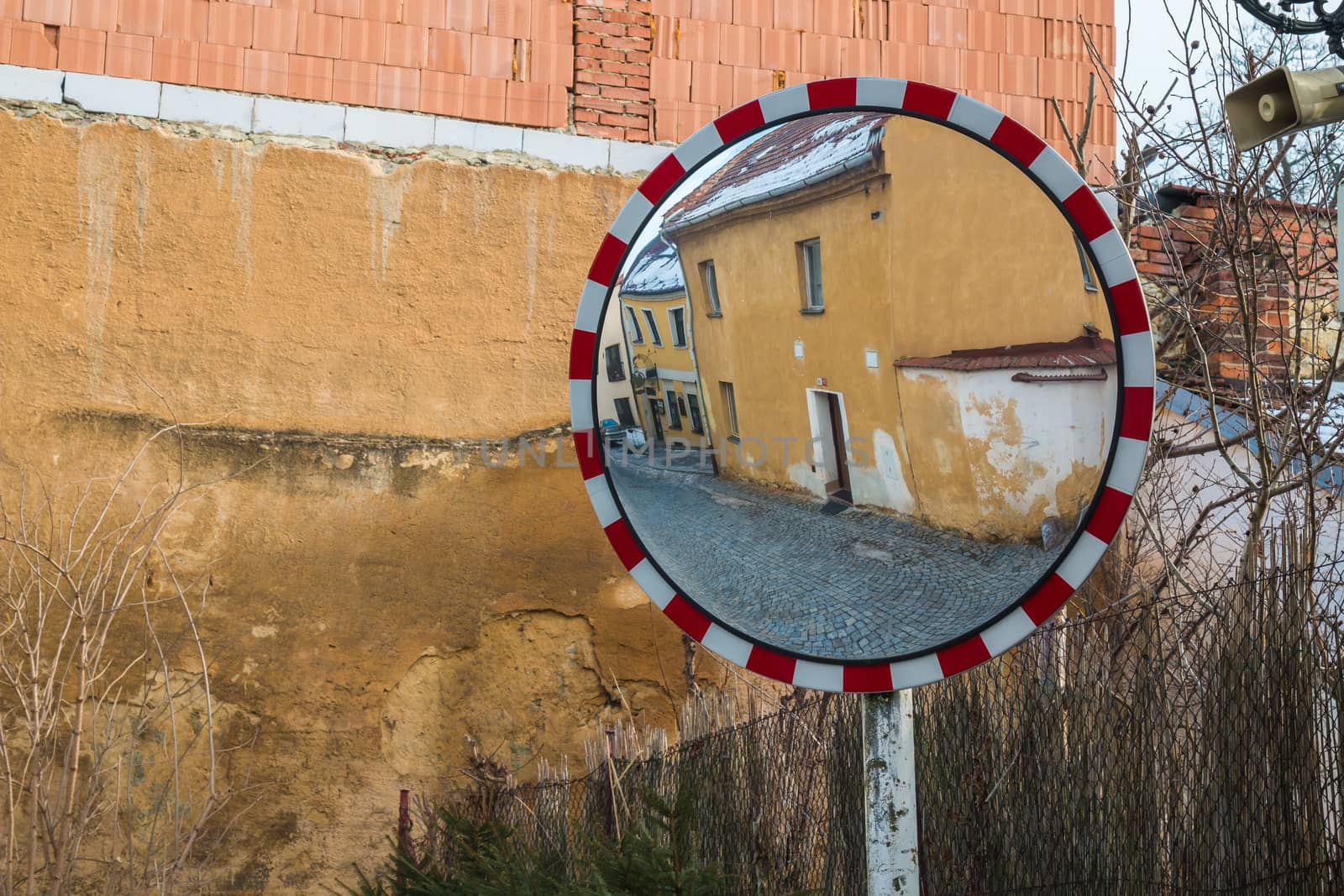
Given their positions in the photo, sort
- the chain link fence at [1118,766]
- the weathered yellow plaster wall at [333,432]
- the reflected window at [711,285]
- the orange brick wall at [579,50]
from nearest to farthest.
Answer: the reflected window at [711,285] → the chain link fence at [1118,766] → the weathered yellow plaster wall at [333,432] → the orange brick wall at [579,50]

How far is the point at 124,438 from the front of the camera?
527cm

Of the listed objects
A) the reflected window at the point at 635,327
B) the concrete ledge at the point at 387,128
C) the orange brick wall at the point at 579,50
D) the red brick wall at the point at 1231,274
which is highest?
the orange brick wall at the point at 579,50

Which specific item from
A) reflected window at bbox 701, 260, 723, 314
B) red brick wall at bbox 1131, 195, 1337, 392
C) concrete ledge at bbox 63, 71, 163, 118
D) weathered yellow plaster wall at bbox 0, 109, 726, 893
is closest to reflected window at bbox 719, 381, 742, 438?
reflected window at bbox 701, 260, 723, 314

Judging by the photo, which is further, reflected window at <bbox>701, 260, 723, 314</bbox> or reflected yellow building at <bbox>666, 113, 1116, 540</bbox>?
reflected window at <bbox>701, 260, 723, 314</bbox>

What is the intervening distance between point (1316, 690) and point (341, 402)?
4395 millimetres

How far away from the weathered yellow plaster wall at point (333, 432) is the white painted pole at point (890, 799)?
3.95 metres

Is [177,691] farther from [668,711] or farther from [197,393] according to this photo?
[668,711]

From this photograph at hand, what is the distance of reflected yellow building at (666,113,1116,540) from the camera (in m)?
1.53

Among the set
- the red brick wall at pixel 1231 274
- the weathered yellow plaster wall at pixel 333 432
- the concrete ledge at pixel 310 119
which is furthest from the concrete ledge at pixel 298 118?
the red brick wall at pixel 1231 274

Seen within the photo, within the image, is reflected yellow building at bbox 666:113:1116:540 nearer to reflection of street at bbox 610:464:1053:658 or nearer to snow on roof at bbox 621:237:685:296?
reflection of street at bbox 610:464:1053:658

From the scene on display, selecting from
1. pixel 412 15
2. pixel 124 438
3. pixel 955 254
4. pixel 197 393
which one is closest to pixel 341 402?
pixel 197 393

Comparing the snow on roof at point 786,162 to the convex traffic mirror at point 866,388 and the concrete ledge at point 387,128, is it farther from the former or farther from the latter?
the concrete ledge at point 387,128

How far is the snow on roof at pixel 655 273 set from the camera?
183 cm

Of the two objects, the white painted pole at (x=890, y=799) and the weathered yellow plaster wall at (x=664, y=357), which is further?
the weathered yellow plaster wall at (x=664, y=357)
